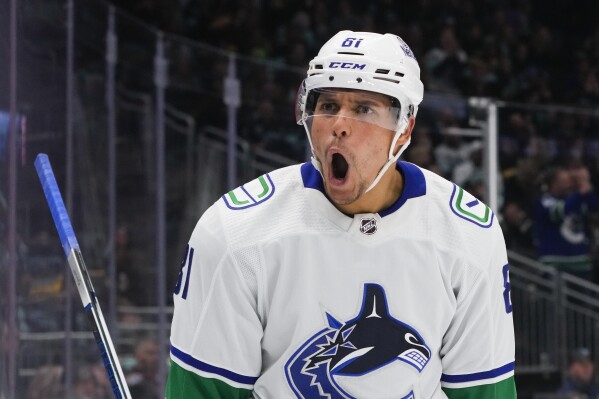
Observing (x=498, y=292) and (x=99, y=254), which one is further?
(x=99, y=254)

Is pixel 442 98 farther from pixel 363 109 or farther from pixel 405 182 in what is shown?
pixel 363 109

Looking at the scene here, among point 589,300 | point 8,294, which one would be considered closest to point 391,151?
point 8,294

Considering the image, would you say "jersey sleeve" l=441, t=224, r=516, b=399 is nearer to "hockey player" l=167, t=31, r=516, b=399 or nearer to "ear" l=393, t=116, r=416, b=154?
"hockey player" l=167, t=31, r=516, b=399

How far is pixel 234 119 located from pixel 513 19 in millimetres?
5199

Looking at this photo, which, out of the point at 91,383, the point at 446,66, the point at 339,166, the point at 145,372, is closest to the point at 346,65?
the point at 339,166

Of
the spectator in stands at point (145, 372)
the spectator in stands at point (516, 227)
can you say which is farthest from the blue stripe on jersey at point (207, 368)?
the spectator in stands at point (516, 227)

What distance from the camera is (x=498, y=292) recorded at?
2.50 meters

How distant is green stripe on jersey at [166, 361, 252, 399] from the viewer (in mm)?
2418

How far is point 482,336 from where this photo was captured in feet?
8.18

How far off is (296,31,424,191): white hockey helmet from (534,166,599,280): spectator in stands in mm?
3090

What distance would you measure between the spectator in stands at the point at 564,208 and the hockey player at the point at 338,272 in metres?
3.06

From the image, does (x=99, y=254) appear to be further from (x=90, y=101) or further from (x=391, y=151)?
(x=391, y=151)

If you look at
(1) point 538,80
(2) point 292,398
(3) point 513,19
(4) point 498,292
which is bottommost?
(2) point 292,398

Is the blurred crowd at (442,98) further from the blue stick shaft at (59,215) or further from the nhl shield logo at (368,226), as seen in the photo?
the nhl shield logo at (368,226)
